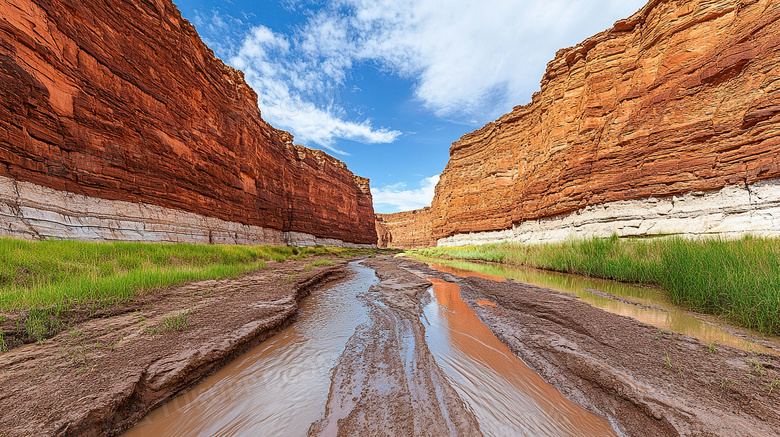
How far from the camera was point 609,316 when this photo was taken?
3.43 m

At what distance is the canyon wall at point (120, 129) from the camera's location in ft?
23.7

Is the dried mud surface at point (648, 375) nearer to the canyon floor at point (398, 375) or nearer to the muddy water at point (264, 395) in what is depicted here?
the canyon floor at point (398, 375)

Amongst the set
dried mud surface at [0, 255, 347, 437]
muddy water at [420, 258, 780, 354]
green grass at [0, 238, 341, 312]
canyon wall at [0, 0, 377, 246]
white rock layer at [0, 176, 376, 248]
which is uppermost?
canyon wall at [0, 0, 377, 246]

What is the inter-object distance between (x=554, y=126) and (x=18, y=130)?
1088 inches

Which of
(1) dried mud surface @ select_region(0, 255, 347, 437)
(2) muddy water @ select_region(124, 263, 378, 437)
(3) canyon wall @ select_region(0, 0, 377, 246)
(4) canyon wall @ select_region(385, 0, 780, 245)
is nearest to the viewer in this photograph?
(1) dried mud surface @ select_region(0, 255, 347, 437)

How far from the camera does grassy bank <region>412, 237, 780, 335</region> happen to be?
3.05 metres

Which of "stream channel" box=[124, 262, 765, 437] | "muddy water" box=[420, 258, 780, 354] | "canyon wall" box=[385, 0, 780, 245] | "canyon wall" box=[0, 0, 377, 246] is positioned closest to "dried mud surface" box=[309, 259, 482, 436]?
"stream channel" box=[124, 262, 765, 437]

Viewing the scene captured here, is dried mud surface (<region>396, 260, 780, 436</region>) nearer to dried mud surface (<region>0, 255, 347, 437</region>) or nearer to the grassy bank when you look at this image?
the grassy bank

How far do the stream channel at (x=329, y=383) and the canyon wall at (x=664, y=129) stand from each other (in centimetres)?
1123

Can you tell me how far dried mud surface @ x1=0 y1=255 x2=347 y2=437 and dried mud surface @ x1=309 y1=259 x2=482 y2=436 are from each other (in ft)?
4.51

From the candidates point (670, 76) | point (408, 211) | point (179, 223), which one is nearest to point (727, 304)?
point (670, 76)

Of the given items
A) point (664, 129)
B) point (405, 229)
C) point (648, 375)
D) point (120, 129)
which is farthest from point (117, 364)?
point (405, 229)

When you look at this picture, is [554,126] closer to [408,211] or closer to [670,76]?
[670,76]

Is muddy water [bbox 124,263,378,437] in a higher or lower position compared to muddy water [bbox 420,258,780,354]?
higher
